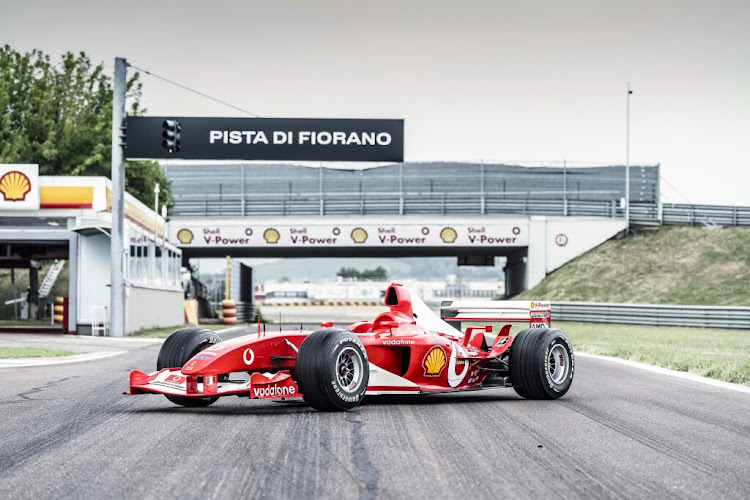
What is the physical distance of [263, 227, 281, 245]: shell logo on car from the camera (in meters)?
53.3

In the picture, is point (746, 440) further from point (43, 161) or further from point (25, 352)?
point (43, 161)

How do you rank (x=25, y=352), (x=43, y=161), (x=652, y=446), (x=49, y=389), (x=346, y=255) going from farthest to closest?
(x=346, y=255), (x=43, y=161), (x=25, y=352), (x=49, y=389), (x=652, y=446)

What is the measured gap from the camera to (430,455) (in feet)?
23.1

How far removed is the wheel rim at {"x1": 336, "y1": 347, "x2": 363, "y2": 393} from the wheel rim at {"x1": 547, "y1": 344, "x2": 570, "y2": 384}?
2.70 metres

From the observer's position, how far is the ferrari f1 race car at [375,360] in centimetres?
928

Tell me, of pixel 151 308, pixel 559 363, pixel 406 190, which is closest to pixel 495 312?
pixel 559 363

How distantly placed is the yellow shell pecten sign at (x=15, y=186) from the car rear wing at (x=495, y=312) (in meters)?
23.7

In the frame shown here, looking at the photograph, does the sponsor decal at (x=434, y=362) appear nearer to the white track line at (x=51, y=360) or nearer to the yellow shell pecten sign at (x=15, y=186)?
the white track line at (x=51, y=360)

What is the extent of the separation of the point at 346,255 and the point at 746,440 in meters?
53.6

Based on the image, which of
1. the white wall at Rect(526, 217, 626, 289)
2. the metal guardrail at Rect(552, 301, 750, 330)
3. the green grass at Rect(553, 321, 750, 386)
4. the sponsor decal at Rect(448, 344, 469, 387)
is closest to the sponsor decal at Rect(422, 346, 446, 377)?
the sponsor decal at Rect(448, 344, 469, 387)

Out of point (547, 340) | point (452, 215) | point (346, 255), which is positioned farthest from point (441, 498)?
point (346, 255)

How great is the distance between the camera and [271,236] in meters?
53.4

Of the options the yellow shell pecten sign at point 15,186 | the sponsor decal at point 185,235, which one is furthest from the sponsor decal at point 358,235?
the yellow shell pecten sign at point 15,186

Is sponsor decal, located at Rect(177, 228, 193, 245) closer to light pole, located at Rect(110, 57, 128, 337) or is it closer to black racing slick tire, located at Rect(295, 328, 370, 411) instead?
light pole, located at Rect(110, 57, 128, 337)
